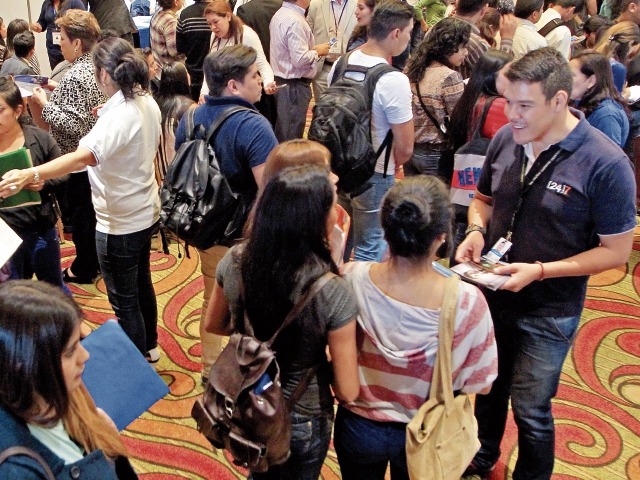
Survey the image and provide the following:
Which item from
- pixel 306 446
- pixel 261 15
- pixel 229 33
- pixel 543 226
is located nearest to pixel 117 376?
pixel 306 446

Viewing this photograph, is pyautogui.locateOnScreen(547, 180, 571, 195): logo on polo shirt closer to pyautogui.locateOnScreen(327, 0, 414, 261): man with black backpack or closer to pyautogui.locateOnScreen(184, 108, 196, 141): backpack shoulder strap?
pyautogui.locateOnScreen(327, 0, 414, 261): man with black backpack

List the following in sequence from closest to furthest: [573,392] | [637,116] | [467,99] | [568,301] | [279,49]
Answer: [568,301] < [573,392] < [467,99] < [637,116] < [279,49]

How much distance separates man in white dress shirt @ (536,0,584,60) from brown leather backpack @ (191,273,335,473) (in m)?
4.19

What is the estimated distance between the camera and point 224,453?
2.53 metres

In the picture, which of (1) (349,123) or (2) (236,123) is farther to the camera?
(1) (349,123)

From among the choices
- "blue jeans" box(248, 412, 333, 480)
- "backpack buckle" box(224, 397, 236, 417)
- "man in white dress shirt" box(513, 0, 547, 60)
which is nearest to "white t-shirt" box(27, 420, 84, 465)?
"backpack buckle" box(224, 397, 236, 417)

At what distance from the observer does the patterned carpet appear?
247 cm

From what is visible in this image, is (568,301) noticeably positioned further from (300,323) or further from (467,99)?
(467,99)

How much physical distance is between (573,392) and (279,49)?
10.5 ft

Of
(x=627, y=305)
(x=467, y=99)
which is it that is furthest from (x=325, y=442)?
(x=627, y=305)

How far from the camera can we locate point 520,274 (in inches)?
72.0

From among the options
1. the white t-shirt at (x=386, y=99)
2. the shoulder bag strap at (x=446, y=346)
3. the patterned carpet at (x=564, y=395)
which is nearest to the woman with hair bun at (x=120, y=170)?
the patterned carpet at (x=564, y=395)

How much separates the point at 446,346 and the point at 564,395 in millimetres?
1749

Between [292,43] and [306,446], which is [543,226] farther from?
[292,43]
